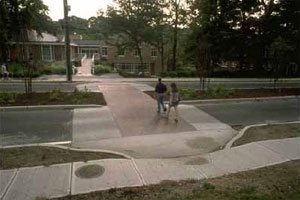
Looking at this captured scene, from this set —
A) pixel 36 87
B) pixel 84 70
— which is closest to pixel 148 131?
pixel 36 87

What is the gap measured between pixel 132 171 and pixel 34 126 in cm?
517

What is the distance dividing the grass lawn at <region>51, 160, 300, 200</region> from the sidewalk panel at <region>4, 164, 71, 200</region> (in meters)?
0.41

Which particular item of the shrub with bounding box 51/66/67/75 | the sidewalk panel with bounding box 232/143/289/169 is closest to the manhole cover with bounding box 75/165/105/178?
the sidewalk panel with bounding box 232/143/289/169

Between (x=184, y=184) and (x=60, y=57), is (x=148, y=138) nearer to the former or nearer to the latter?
(x=184, y=184)

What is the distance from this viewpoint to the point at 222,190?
15.4 feet

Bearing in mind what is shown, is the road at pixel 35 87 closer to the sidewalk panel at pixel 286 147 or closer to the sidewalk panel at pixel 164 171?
the sidewalk panel at pixel 164 171

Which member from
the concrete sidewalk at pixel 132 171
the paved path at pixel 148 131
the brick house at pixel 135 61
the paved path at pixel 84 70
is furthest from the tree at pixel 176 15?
the concrete sidewalk at pixel 132 171

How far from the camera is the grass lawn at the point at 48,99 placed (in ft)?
41.8

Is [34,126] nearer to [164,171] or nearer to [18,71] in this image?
[164,171]

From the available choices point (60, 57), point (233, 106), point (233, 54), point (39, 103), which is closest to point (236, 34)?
point (233, 54)

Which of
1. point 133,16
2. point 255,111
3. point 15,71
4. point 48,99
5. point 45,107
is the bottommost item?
point 255,111

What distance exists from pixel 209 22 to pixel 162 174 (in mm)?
24614

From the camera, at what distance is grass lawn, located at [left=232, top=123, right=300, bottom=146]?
810cm

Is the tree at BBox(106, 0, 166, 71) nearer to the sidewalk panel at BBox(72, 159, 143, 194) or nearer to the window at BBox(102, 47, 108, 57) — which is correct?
the window at BBox(102, 47, 108, 57)
